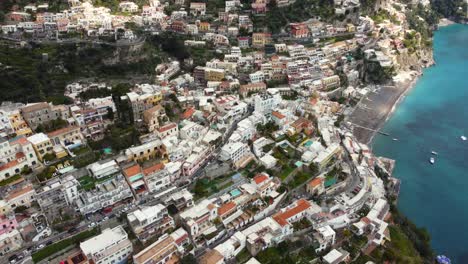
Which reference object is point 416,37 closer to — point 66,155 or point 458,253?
point 458,253

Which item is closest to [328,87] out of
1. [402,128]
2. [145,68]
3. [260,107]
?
[402,128]

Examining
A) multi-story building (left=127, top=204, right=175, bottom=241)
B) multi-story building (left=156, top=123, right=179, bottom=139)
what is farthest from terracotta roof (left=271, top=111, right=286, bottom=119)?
multi-story building (left=127, top=204, right=175, bottom=241)

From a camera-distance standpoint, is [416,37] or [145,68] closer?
[145,68]

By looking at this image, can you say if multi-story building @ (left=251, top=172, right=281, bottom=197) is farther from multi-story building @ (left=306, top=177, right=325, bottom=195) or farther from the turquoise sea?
the turquoise sea

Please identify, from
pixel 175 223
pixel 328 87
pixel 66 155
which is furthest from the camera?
pixel 328 87

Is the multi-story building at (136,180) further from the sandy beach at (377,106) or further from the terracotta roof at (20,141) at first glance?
the sandy beach at (377,106)

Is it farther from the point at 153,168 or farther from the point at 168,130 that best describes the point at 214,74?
the point at 153,168
